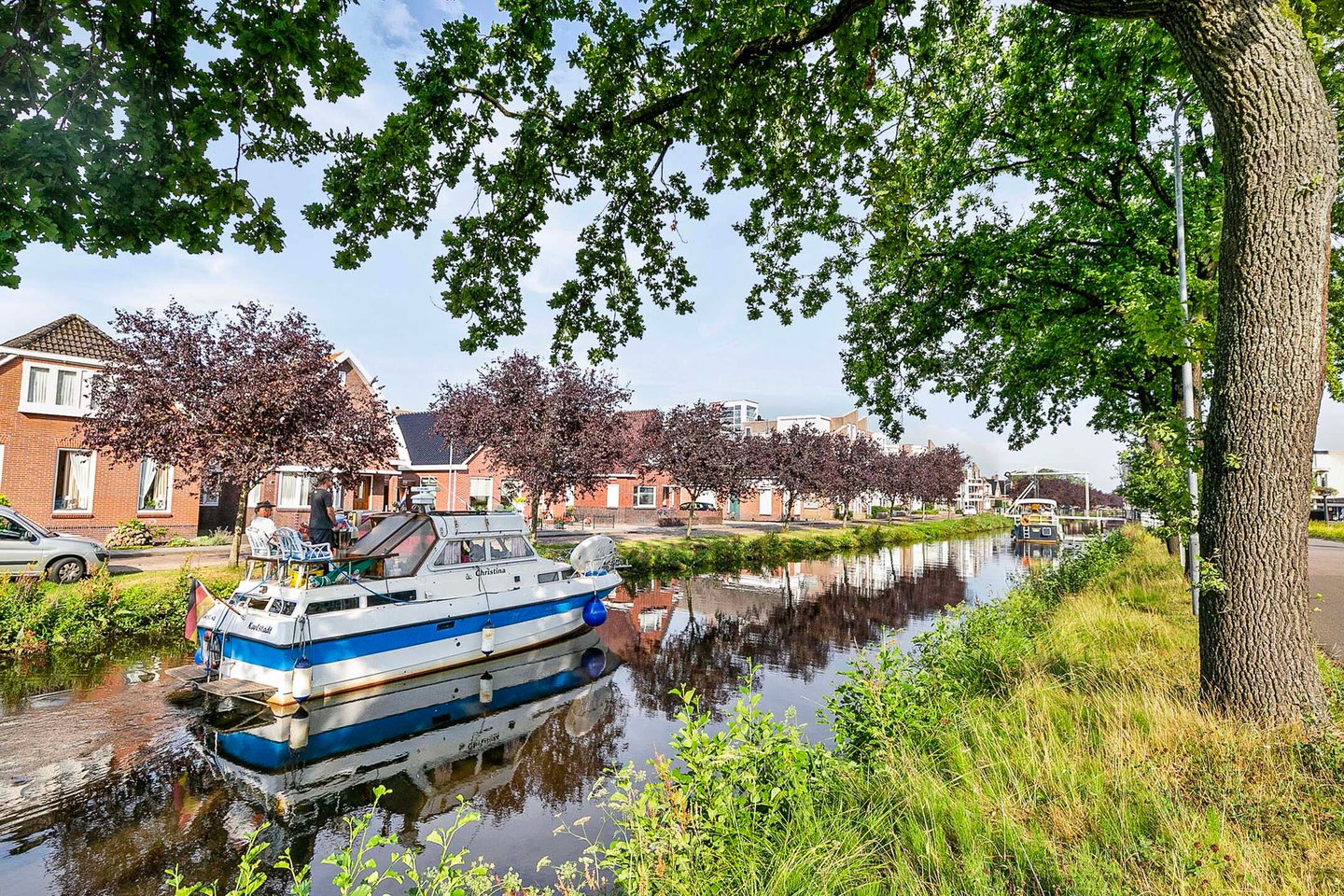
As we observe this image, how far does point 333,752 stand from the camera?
7.82 meters

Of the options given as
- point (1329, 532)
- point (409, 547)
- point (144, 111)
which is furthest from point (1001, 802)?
point (1329, 532)

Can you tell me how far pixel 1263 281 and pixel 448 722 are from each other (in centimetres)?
994

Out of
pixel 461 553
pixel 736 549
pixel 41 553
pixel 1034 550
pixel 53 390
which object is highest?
pixel 53 390

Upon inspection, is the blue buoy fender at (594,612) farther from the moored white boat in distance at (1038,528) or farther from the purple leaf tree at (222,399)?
the moored white boat in distance at (1038,528)

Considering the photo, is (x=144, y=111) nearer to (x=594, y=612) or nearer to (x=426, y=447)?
(x=594, y=612)

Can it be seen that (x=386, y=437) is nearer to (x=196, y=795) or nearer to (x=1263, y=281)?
(x=196, y=795)

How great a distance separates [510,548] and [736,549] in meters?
16.3

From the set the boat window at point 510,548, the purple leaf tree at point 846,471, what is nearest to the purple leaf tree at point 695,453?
the purple leaf tree at point 846,471

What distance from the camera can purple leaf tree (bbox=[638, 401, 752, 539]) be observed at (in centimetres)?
2939

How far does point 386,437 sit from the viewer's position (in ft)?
53.0

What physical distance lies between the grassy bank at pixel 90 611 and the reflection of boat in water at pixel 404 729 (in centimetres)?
451

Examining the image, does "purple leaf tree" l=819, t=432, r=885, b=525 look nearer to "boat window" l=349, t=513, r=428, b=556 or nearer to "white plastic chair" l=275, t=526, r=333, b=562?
"boat window" l=349, t=513, r=428, b=556

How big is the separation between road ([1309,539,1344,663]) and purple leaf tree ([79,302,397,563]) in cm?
1601

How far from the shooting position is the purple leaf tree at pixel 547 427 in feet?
64.9
